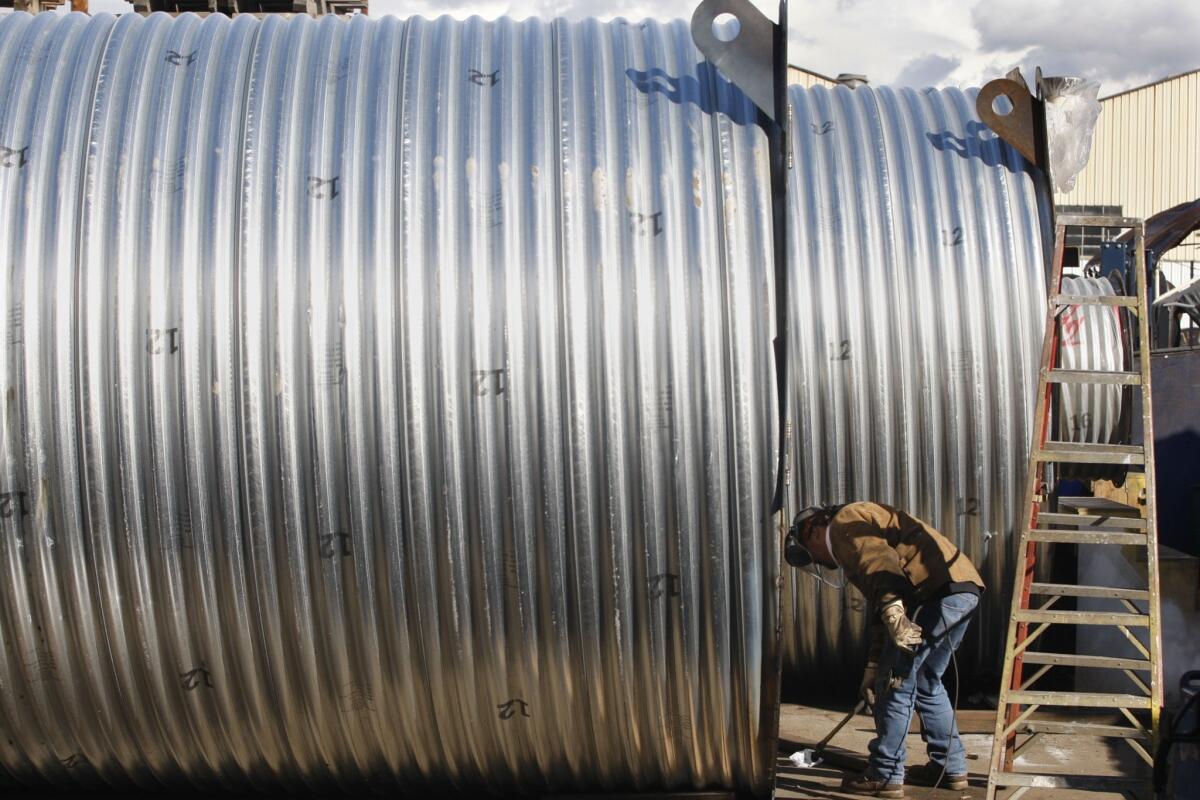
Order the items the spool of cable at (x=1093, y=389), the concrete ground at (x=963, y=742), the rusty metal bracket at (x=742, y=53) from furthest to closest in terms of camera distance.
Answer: the spool of cable at (x=1093, y=389)
the concrete ground at (x=963, y=742)
the rusty metal bracket at (x=742, y=53)

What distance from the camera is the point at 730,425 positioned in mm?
4270

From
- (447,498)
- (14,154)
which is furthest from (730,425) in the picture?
(14,154)

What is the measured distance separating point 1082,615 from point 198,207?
13.4 feet

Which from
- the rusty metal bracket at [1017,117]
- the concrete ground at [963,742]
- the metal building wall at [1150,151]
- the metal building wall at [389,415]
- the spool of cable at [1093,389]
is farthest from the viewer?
the metal building wall at [1150,151]

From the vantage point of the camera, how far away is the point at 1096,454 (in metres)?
4.95

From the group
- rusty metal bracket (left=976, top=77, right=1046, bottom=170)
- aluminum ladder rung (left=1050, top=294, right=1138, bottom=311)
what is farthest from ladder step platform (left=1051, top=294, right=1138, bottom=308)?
rusty metal bracket (left=976, top=77, right=1046, bottom=170)

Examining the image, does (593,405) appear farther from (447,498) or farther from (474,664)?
(474,664)

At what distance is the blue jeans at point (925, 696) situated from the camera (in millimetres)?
5234

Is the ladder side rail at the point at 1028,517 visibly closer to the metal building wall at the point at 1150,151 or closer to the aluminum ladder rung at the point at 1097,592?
the aluminum ladder rung at the point at 1097,592

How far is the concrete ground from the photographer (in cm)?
536

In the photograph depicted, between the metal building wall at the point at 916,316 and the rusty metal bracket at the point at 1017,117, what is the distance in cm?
18

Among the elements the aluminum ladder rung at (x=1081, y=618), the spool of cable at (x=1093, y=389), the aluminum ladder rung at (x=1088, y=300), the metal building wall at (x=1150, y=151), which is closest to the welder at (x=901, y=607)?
the aluminum ladder rung at (x=1081, y=618)

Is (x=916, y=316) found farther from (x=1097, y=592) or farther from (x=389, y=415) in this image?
(x=389, y=415)

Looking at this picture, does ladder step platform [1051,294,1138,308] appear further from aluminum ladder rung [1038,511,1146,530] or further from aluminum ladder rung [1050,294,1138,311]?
aluminum ladder rung [1038,511,1146,530]
